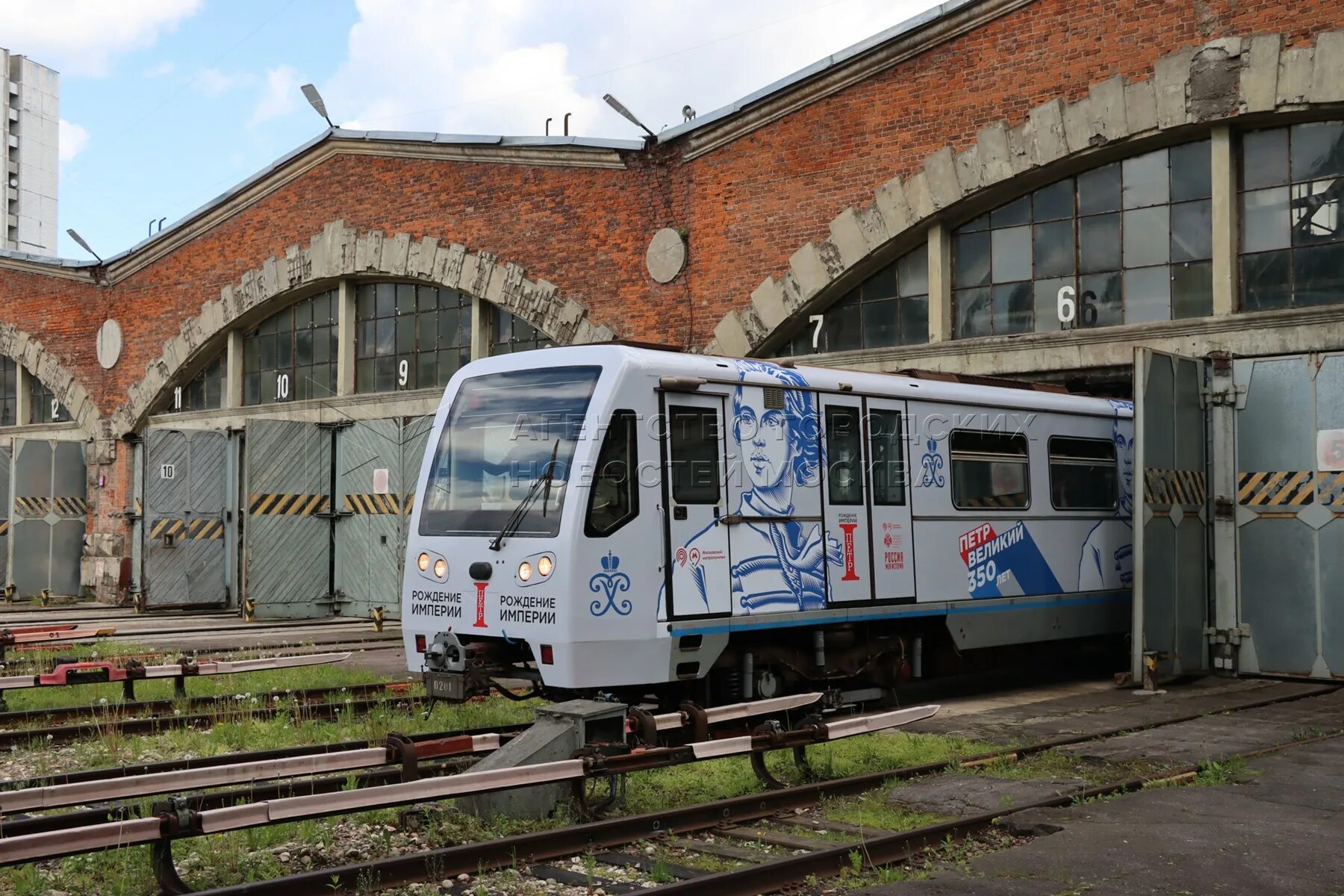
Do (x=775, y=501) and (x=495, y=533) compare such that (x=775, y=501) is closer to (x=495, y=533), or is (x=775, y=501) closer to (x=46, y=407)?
(x=495, y=533)

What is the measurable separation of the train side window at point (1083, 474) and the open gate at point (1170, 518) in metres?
0.75

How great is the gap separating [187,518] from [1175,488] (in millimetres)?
16757

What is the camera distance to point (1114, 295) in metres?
15.7

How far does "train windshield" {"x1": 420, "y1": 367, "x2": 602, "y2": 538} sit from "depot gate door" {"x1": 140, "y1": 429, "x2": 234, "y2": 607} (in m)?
14.6

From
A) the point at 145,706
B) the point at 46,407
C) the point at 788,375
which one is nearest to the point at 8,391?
the point at 46,407

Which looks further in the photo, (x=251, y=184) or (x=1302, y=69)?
(x=251, y=184)

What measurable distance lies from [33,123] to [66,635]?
8662 cm

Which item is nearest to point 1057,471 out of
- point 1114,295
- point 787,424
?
point 1114,295

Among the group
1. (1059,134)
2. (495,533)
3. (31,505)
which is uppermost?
(1059,134)

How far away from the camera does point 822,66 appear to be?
17391 mm

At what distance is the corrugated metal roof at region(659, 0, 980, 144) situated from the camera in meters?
16.5

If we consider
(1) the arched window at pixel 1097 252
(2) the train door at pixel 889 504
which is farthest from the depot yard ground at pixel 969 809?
(1) the arched window at pixel 1097 252

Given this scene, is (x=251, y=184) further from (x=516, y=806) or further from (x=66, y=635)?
(x=516, y=806)

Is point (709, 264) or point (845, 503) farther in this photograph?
point (709, 264)
